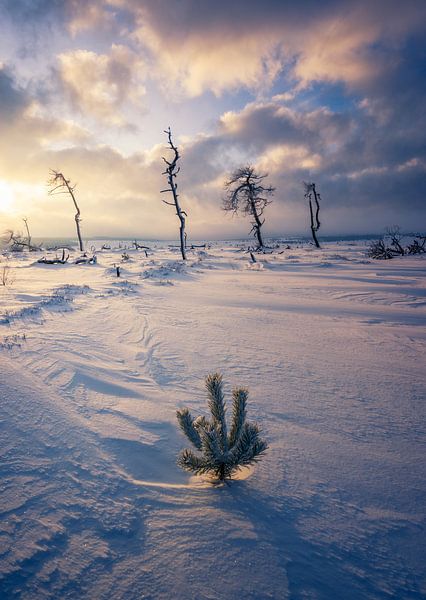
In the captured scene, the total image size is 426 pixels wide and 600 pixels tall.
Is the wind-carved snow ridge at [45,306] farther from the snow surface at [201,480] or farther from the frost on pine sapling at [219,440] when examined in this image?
the frost on pine sapling at [219,440]

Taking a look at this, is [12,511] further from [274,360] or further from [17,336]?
[17,336]

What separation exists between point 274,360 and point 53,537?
9.36ft

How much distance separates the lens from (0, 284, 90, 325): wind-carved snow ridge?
5.07 metres

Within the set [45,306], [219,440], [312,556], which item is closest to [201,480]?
[219,440]

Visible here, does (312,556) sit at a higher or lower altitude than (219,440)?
lower

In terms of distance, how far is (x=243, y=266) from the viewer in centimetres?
1541

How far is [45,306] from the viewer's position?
6.10 m

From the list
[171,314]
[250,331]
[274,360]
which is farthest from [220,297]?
[274,360]

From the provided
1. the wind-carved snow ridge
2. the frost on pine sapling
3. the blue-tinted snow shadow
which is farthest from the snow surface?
the wind-carved snow ridge

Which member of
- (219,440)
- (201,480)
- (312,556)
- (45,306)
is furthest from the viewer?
(45,306)

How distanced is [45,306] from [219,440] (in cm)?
584

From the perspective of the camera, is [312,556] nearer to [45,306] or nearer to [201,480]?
[201,480]

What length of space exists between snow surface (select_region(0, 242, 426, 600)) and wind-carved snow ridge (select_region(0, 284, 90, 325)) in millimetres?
785

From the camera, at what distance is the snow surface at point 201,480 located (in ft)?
4.00
